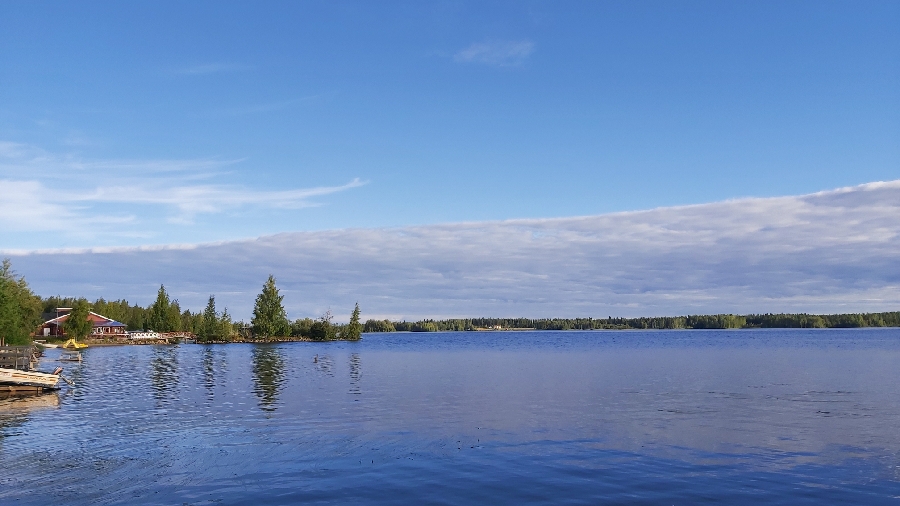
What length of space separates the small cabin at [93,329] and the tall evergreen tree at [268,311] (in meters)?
34.4

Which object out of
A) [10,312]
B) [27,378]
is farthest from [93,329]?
[27,378]

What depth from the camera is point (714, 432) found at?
108 feet

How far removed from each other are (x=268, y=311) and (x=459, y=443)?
169 meters

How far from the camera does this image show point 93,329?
7096 inches

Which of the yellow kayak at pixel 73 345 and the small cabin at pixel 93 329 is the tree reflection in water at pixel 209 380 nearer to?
the yellow kayak at pixel 73 345

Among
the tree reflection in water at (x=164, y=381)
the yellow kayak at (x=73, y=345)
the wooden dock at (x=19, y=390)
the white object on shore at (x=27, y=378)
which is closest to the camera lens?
the white object on shore at (x=27, y=378)

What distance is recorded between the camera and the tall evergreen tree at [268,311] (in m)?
190

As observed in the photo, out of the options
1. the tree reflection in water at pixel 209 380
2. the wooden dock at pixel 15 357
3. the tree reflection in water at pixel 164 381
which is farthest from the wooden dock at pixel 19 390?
the tree reflection in water at pixel 209 380

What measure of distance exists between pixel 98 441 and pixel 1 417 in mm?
12064

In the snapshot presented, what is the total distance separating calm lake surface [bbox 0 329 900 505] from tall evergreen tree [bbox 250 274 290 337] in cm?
13410

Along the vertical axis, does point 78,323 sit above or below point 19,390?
above

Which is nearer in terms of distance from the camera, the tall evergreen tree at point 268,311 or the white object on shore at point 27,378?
the white object on shore at point 27,378

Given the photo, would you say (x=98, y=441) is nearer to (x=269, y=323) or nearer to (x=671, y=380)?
(x=671, y=380)

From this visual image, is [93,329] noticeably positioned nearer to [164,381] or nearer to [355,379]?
[164,381]
